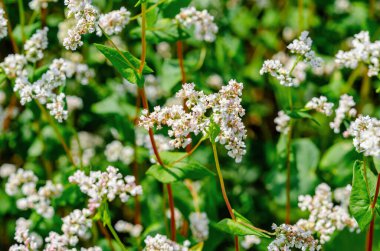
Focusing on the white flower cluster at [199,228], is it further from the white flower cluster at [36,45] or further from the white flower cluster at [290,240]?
the white flower cluster at [36,45]

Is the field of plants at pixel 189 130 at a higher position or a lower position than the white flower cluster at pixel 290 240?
higher

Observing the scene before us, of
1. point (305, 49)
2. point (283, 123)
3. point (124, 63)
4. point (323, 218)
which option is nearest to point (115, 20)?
point (124, 63)

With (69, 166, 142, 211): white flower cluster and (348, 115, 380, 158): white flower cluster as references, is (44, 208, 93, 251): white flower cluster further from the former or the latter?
(348, 115, 380, 158): white flower cluster

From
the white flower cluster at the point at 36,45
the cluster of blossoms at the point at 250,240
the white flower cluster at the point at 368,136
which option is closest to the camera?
the white flower cluster at the point at 368,136

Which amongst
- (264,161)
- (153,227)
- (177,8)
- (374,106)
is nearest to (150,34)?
(177,8)

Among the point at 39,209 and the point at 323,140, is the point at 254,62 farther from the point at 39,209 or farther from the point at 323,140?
the point at 39,209

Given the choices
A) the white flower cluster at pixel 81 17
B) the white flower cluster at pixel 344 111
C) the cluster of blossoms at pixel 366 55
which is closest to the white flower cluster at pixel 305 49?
the cluster of blossoms at pixel 366 55

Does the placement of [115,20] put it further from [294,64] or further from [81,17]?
[294,64]

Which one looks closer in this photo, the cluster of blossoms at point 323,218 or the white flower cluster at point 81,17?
the white flower cluster at point 81,17
